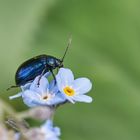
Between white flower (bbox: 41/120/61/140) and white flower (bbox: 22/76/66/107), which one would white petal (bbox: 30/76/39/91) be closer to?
white flower (bbox: 22/76/66/107)

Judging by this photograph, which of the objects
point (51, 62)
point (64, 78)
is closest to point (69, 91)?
point (64, 78)

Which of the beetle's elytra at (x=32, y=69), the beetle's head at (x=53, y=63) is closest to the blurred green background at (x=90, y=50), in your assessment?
the beetle's head at (x=53, y=63)

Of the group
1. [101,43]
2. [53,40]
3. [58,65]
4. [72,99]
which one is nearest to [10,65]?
[53,40]

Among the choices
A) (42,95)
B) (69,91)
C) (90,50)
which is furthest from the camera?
(90,50)

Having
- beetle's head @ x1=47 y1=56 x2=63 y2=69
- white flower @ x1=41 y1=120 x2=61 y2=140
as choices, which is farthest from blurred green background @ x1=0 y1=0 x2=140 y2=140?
white flower @ x1=41 y1=120 x2=61 y2=140

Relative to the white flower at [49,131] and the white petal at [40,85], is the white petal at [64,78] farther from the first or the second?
the white flower at [49,131]

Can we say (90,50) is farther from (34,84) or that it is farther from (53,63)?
(34,84)
